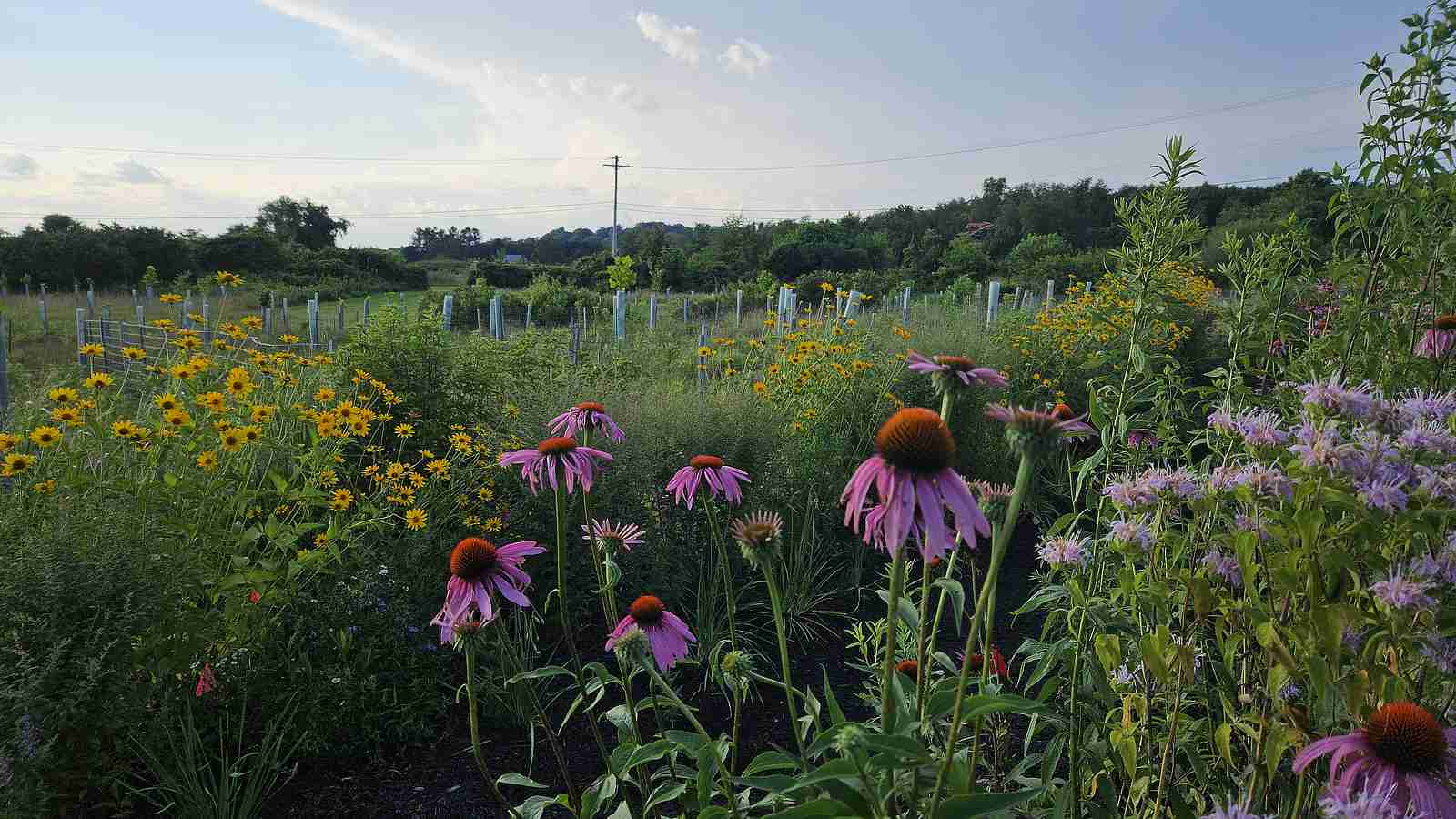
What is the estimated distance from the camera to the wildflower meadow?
91 centimetres

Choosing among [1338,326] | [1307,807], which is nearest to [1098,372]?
[1338,326]

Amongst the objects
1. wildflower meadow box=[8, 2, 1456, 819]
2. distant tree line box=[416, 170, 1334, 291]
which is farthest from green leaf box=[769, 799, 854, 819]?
distant tree line box=[416, 170, 1334, 291]

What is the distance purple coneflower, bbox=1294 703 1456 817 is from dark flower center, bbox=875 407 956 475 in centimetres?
49

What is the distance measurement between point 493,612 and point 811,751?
1.68ft

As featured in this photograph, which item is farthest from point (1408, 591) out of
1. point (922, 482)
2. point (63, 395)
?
point (63, 395)

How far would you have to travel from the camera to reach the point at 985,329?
6703 mm

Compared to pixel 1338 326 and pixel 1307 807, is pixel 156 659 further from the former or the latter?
pixel 1338 326

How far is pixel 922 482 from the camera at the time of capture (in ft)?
2.66

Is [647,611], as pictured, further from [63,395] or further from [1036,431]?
[63,395]

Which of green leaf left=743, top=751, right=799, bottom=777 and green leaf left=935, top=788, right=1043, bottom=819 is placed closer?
green leaf left=935, top=788, right=1043, bottom=819

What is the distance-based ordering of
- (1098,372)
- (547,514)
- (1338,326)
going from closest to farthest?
(1338,326) → (547,514) → (1098,372)

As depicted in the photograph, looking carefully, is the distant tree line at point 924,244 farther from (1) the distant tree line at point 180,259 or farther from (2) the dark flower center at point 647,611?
(2) the dark flower center at point 647,611

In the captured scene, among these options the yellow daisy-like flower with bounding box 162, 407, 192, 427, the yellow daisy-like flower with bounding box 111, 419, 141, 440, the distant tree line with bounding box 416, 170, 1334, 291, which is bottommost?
the yellow daisy-like flower with bounding box 111, 419, 141, 440

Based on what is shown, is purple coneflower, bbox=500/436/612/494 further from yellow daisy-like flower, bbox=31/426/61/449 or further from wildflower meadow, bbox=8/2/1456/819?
yellow daisy-like flower, bbox=31/426/61/449
